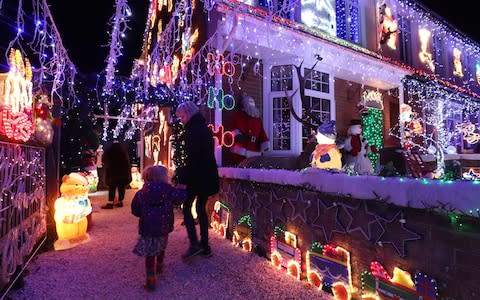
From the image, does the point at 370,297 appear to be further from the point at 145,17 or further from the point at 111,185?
the point at 145,17

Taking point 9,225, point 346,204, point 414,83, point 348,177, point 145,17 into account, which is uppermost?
point 145,17

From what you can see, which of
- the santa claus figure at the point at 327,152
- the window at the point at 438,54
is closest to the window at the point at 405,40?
the window at the point at 438,54

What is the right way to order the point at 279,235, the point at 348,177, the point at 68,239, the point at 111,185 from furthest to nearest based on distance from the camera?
the point at 111,185
the point at 68,239
the point at 279,235
the point at 348,177

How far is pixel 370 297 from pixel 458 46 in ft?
61.9

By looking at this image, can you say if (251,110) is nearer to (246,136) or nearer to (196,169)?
(246,136)

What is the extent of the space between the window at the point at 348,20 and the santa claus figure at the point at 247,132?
5.09 metres

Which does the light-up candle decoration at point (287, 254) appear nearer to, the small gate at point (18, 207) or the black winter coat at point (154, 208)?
the black winter coat at point (154, 208)

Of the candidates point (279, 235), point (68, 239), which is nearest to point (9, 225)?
point (68, 239)

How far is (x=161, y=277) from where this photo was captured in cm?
358

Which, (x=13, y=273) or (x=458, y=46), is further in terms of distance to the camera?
(x=458, y=46)

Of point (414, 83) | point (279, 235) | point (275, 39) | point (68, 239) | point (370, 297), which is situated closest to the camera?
point (370, 297)

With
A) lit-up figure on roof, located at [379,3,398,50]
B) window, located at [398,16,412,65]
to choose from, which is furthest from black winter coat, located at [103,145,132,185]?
window, located at [398,16,412,65]

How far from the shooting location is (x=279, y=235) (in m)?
3.87

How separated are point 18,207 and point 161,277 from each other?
1765 millimetres
